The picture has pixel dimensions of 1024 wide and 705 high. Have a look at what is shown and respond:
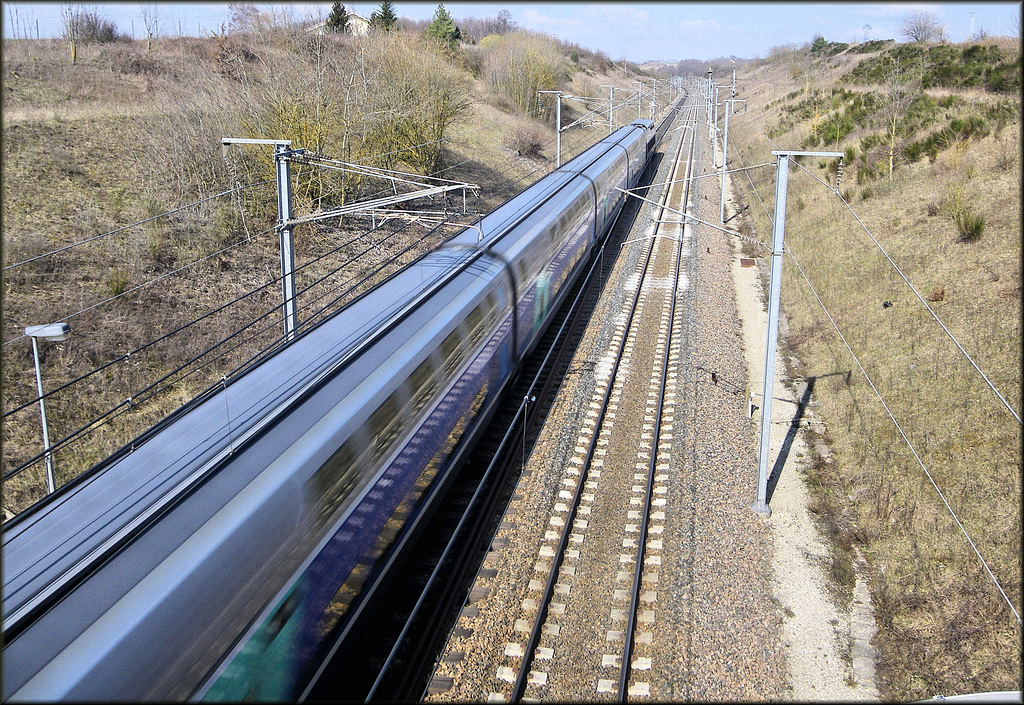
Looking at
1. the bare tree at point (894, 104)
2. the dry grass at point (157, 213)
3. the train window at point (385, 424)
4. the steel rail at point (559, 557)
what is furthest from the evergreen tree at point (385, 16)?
the train window at point (385, 424)

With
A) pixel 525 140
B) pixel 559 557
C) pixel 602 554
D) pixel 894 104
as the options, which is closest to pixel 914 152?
pixel 894 104

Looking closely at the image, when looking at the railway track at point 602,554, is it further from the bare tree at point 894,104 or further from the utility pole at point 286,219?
the bare tree at point 894,104

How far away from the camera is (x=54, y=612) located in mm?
4359

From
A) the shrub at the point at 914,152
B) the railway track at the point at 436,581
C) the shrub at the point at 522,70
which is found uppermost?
the shrub at the point at 522,70

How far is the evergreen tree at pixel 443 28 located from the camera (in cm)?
4997

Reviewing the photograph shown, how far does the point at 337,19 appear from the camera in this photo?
137ft

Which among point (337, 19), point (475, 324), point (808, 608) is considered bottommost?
point (808, 608)

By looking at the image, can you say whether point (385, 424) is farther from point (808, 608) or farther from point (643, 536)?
point (808, 608)

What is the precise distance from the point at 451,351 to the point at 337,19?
38969 mm

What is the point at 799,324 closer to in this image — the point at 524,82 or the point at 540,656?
the point at 540,656

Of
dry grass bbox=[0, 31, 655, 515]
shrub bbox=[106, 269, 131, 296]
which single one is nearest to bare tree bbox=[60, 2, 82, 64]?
dry grass bbox=[0, 31, 655, 515]

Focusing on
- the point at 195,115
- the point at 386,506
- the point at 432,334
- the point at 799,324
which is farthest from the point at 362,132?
the point at 386,506

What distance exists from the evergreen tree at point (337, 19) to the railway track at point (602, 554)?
34240 millimetres

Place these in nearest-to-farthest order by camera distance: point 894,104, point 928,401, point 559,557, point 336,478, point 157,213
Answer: point 336,478, point 559,557, point 928,401, point 157,213, point 894,104
